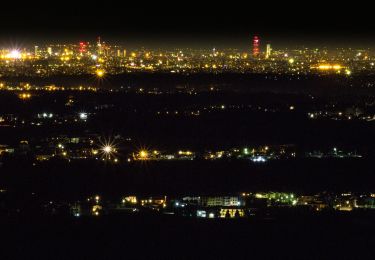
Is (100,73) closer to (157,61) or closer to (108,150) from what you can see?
(157,61)

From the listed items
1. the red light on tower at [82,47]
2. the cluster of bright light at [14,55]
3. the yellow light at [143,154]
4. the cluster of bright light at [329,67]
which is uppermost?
the red light on tower at [82,47]

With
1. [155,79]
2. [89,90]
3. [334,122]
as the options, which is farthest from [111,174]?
[155,79]

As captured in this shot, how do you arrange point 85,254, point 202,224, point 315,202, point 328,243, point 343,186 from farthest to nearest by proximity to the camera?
point 343,186 → point 315,202 → point 202,224 → point 328,243 → point 85,254

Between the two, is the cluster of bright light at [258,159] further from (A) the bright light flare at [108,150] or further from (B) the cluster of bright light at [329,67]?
(B) the cluster of bright light at [329,67]

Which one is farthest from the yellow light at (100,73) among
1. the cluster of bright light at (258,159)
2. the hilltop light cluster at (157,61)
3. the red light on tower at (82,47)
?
the cluster of bright light at (258,159)

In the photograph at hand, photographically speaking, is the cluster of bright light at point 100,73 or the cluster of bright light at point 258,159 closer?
the cluster of bright light at point 258,159

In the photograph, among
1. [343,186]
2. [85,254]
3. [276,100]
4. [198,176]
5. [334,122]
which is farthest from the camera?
[276,100]

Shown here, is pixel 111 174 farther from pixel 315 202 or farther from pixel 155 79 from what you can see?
pixel 155 79

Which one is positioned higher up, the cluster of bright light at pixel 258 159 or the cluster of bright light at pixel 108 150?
the cluster of bright light at pixel 108 150

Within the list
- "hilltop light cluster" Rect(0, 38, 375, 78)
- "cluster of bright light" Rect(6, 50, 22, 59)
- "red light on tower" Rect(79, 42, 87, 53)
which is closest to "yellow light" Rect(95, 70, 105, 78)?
"hilltop light cluster" Rect(0, 38, 375, 78)

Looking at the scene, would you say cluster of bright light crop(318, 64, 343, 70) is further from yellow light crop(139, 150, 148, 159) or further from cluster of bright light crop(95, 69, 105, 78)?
yellow light crop(139, 150, 148, 159)

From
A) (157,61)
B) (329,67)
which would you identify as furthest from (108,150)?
(157,61)
